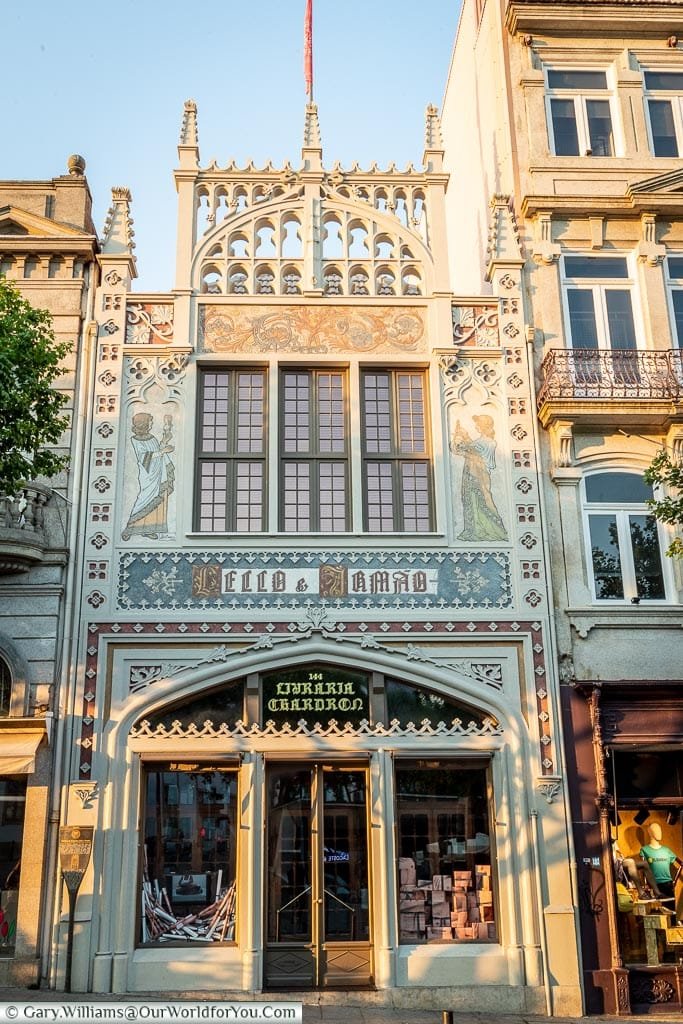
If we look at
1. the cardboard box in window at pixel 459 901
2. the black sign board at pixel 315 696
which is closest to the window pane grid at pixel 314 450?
the black sign board at pixel 315 696

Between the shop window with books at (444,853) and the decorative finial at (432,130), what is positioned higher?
the decorative finial at (432,130)

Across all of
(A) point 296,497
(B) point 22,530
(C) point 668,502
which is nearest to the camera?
(C) point 668,502

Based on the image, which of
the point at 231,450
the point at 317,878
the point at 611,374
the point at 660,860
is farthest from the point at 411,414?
the point at 660,860

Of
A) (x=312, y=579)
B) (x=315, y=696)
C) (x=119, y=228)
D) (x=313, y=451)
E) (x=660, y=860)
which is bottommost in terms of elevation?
(x=660, y=860)

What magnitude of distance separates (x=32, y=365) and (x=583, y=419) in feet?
31.2

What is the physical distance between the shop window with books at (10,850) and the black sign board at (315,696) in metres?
4.09

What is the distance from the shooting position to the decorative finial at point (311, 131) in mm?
20078

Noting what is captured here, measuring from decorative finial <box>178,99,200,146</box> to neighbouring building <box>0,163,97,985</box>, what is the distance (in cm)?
220

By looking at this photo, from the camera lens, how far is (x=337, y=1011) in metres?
15.0

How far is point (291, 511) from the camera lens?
1800 centimetres

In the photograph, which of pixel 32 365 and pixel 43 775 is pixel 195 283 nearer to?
pixel 32 365

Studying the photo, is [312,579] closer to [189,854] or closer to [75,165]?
[189,854]

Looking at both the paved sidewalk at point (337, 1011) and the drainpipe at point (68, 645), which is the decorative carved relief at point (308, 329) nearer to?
the drainpipe at point (68, 645)

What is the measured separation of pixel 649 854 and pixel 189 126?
15.9m
